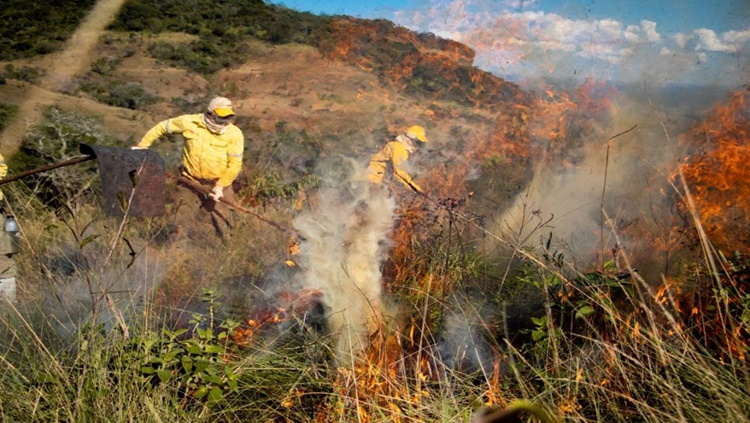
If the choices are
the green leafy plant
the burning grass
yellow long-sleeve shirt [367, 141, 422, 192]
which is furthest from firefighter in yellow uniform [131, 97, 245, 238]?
the green leafy plant

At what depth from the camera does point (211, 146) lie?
20.5ft

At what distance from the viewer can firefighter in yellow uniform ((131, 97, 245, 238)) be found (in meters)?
6.17

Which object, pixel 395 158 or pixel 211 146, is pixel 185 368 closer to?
pixel 211 146

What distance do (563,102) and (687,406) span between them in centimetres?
896

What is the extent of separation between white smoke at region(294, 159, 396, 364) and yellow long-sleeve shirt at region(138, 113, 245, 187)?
1.10 m

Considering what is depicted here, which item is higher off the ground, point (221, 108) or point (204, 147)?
point (221, 108)

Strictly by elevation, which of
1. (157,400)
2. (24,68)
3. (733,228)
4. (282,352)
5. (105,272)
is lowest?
(24,68)

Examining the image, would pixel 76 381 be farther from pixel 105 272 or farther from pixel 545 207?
pixel 545 207

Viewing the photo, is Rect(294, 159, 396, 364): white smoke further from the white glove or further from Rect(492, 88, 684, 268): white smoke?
Rect(492, 88, 684, 268): white smoke

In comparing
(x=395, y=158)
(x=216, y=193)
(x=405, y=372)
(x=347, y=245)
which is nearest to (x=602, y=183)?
(x=395, y=158)

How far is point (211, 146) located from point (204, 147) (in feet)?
0.24

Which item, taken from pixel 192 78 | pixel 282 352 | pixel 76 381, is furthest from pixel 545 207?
pixel 192 78

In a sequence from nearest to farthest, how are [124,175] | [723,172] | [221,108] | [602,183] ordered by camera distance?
1. [124,175]
2. [723,172]
3. [221,108]
4. [602,183]

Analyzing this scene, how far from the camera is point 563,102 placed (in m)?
10.3
